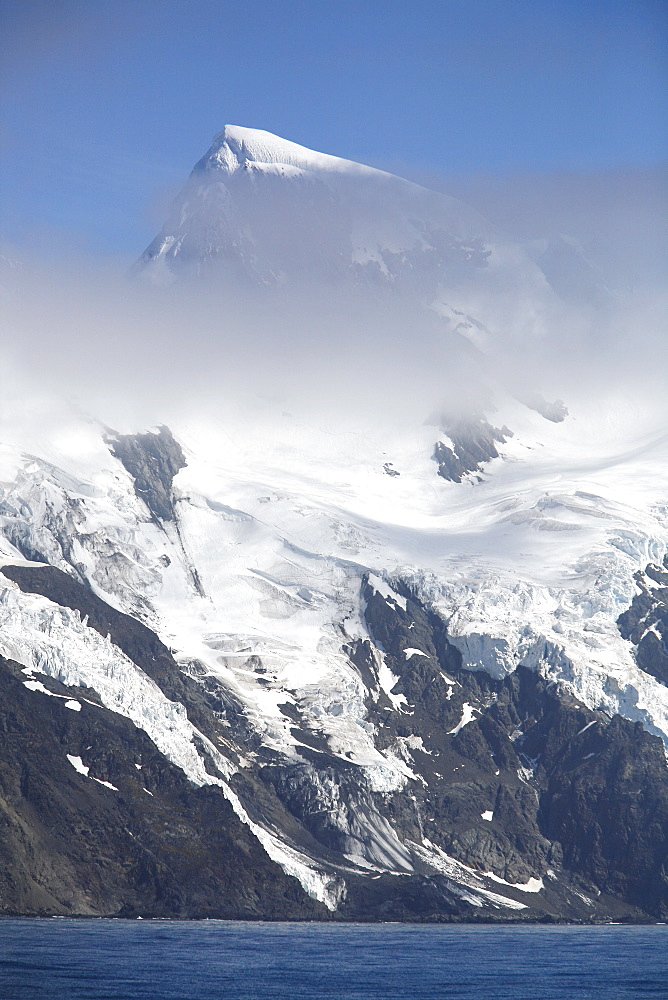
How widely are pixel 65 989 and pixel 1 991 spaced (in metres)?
8.27

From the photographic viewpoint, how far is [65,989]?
195 m

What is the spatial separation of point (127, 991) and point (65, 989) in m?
8.67

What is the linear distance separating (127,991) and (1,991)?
16.9m

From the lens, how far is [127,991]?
654ft

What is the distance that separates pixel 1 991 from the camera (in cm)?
19038
